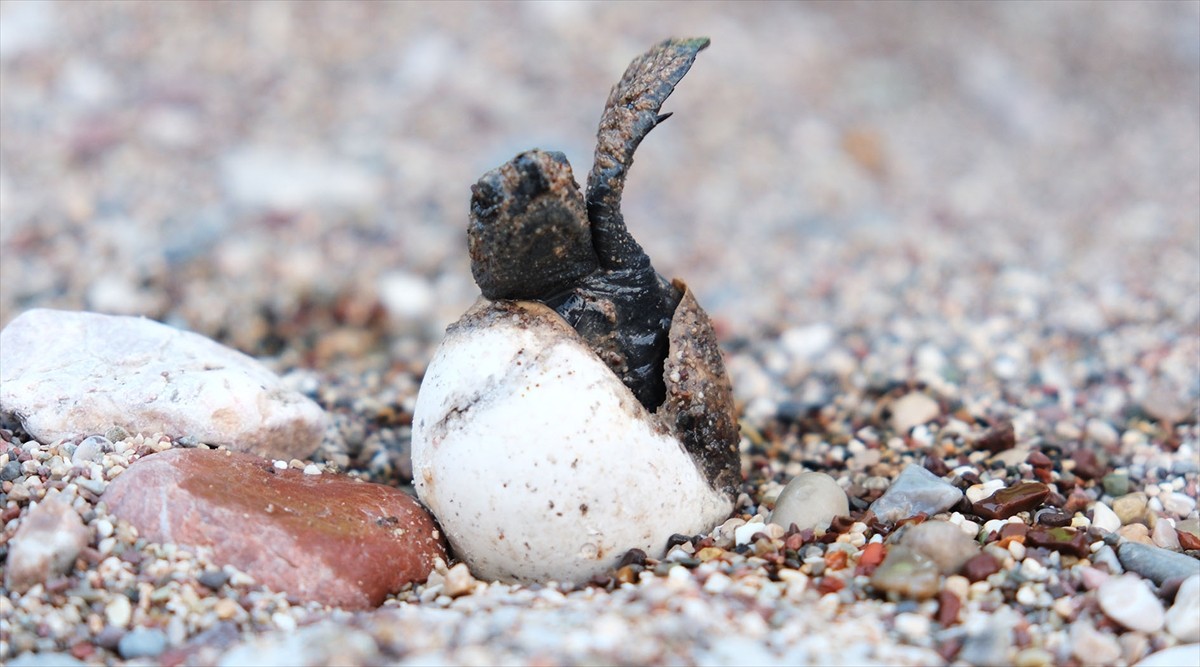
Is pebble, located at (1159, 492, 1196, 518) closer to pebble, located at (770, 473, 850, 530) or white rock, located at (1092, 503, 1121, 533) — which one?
white rock, located at (1092, 503, 1121, 533)

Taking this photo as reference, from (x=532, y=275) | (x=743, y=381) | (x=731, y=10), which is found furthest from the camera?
(x=731, y=10)

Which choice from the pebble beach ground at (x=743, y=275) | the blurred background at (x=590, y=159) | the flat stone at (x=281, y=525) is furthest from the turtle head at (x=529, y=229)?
the blurred background at (x=590, y=159)

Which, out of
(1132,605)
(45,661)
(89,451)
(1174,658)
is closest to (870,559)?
→ (1132,605)

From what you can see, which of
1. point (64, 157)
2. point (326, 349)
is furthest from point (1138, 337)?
point (64, 157)

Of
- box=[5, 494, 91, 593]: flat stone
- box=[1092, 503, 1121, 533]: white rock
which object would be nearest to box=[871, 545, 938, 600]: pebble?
box=[1092, 503, 1121, 533]: white rock

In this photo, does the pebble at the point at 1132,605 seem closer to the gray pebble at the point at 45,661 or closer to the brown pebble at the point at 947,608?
the brown pebble at the point at 947,608

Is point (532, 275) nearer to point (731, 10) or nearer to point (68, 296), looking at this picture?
point (68, 296)
